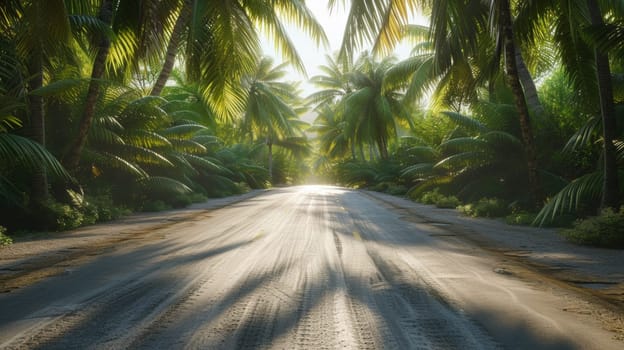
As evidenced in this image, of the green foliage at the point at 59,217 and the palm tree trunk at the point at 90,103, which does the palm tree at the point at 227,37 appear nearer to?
the palm tree trunk at the point at 90,103

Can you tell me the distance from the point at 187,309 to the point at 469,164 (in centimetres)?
997

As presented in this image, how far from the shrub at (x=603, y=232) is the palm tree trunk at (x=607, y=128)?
0.70 meters

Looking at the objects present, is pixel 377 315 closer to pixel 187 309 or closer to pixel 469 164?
pixel 187 309

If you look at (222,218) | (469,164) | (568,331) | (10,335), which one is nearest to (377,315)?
(568,331)

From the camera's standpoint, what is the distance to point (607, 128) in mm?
6625

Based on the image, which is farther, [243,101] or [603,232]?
[243,101]

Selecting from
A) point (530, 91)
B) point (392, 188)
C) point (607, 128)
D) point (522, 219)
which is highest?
point (530, 91)

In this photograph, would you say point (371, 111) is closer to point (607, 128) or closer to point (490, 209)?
point (490, 209)

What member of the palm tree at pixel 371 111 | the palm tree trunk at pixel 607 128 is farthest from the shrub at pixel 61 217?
the palm tree at pixel 371 111

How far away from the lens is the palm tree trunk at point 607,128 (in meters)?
6.53

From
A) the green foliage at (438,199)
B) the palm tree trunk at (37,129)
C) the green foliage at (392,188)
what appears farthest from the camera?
the green foliage at (392,188)

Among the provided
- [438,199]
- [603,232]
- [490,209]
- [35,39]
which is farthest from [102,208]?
[438,199]

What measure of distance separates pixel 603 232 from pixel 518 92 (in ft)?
13.2

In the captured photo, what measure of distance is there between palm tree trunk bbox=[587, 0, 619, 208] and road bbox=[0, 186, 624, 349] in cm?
284
